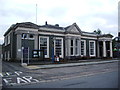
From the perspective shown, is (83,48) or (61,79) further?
(83,48)

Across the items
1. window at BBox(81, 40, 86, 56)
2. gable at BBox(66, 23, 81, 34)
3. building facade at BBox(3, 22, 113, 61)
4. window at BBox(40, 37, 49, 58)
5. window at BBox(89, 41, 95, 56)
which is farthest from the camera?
window at BBox(89, 41, 95, 56)

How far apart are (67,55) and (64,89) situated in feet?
86.2

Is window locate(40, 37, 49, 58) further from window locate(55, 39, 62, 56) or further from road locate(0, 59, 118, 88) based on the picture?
road locate(0, 59, 118, 88)

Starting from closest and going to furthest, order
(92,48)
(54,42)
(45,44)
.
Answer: (45,44)
(54,42)
(92,48)

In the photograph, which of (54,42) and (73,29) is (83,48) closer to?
(73,29)

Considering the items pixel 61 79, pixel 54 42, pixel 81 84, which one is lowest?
pixel 61 79

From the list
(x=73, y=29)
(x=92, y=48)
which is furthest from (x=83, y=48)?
(x=73, y=29)

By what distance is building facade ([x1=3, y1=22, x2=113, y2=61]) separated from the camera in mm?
27578

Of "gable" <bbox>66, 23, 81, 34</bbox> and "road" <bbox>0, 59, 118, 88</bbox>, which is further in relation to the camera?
"gable" <bbox>66, 23, 81, 34</bbox>

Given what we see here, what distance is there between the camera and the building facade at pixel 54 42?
27.6m

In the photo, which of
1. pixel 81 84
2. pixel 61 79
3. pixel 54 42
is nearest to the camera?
pixel 81 84

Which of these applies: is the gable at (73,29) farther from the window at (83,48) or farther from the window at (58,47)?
the window at (83,48)

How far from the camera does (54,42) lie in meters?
32.2

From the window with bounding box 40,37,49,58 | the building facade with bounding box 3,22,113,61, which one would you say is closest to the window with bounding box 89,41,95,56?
the building facade with bounding box 3,22,113,61
